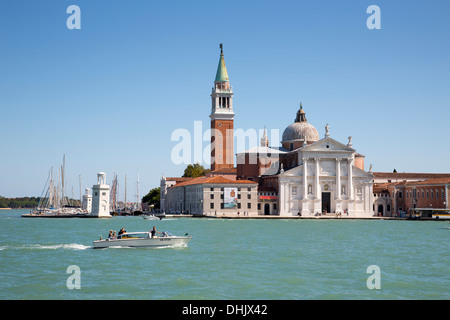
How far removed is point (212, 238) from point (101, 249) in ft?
29.4

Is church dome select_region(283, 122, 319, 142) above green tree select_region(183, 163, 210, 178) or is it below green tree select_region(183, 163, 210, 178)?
above

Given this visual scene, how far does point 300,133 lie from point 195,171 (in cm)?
2449

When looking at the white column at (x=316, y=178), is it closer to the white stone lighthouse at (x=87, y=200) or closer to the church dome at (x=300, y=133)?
the church dome at (x=300, y=133)

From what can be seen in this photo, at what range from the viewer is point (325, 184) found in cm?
7200

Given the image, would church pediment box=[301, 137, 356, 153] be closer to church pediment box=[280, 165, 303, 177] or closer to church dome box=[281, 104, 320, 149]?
church pediment box=[280, 165, 303, 177]

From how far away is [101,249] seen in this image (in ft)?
88.4

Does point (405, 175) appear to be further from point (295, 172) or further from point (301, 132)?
point (295, 172)

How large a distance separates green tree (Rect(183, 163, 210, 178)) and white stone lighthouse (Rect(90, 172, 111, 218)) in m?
29.1

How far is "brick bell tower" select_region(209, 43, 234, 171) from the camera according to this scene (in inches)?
3364

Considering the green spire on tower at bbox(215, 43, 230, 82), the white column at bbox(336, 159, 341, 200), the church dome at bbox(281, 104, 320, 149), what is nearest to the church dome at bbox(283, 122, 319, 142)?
the church dome at bbox(281, 104, 320, 149)
